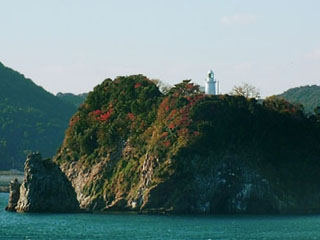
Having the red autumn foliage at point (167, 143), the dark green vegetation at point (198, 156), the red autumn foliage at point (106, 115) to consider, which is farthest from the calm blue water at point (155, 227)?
the red autumn foliage at point (106, 115)

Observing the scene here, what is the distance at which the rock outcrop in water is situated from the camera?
484 feet

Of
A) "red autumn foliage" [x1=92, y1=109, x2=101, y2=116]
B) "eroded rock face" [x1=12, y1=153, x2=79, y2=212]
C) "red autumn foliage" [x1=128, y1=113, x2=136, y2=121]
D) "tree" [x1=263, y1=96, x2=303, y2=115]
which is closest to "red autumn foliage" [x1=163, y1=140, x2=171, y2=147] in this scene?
"red autumn foliage" [x1=128, y1=113, x2=136, y2=121]

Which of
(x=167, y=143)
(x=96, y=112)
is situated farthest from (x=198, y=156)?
(x=96, y=112)

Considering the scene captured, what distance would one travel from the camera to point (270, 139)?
6166 inches

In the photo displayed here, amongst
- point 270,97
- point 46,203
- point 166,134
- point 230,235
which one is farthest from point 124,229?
point 270,97

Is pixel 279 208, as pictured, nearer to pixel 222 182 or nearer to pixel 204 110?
pixel 222 182

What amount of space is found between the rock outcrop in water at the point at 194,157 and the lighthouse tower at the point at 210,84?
671 cm

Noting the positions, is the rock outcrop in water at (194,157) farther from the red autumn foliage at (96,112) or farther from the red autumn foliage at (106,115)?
the red autumn foliage at (96,112)

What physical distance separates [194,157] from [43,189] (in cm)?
2373

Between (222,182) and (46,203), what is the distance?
26.5 metres

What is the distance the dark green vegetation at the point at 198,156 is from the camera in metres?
148

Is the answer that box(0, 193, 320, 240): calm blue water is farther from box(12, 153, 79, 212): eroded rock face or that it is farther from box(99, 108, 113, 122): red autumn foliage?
box(99, 108, 113, 122): red autumn foliage

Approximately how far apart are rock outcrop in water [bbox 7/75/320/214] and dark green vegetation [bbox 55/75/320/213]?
0.15 m

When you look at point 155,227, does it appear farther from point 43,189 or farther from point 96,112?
point 96,112
